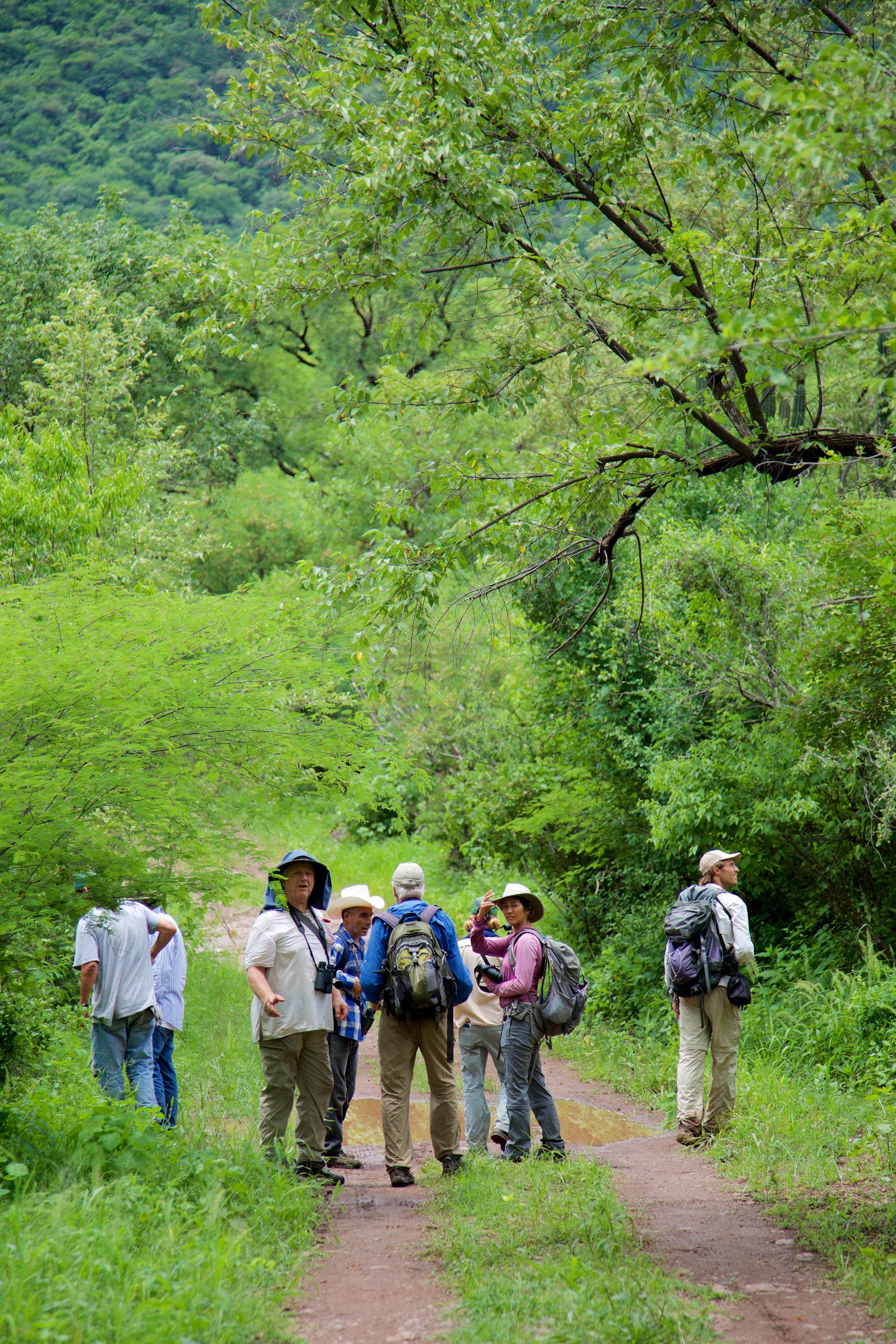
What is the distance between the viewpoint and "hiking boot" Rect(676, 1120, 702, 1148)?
7621 millimetres

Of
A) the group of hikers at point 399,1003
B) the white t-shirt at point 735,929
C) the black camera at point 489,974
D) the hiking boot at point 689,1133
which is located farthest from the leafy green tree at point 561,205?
the hiking boot at point 689,1133

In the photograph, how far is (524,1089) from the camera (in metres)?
6.83

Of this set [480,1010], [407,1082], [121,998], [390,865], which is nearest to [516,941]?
[480,1010]

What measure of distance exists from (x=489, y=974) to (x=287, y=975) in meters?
1.58

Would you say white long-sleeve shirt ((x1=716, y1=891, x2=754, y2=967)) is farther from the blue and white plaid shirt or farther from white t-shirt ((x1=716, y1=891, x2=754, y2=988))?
the blue and white plaid shirt

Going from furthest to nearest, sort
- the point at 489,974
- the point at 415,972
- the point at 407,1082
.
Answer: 1. the point at 489,974
2. the point at 407,1082
3. the point at 415,972

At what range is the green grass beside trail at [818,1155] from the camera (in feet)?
16.6

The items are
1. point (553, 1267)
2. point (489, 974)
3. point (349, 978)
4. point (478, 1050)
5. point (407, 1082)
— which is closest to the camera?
point (553, 1267)

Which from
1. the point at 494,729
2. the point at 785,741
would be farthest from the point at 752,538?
the point at 494,729

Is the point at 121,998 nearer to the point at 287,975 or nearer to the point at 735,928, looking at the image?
the point at 287,975

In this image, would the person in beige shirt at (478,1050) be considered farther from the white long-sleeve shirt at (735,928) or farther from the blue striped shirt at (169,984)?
the blue striped shirt at (169,984)

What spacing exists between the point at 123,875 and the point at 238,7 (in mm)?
5992

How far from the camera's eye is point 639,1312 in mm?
4020

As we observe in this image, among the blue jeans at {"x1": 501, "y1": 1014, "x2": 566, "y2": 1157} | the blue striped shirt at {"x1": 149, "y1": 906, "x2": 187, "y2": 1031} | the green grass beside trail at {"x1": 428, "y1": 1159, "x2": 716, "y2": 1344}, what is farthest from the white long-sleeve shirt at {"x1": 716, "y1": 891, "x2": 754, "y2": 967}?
the blue striped shirt at {"x1": 149, "y1": 906, "x2": 187, "y2": 1031}
